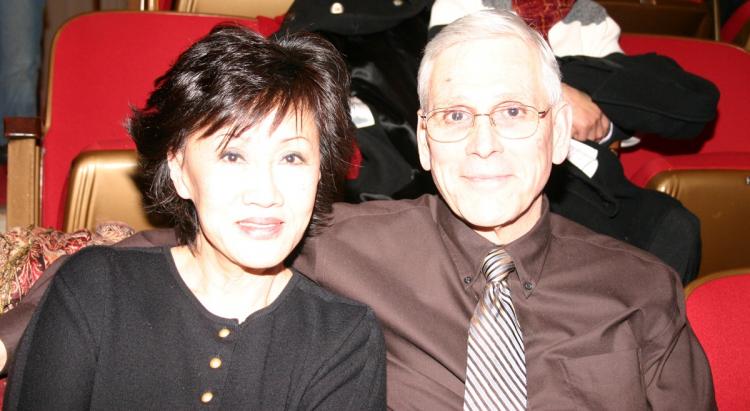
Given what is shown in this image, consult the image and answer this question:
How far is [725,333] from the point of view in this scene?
1.65 m

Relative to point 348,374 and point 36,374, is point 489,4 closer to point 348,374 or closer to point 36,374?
point 348,374

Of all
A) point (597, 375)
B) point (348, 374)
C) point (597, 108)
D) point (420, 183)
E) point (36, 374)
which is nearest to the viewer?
point (36, 374)

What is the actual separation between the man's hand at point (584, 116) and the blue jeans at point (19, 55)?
215 cm

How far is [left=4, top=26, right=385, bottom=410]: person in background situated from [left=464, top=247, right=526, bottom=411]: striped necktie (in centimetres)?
18

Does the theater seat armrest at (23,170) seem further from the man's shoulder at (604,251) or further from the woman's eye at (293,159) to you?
the man's shoulder at (604,251)

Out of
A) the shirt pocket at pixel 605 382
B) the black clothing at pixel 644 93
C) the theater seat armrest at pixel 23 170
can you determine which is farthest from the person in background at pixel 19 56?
the shirt pocket at pixel 605 382

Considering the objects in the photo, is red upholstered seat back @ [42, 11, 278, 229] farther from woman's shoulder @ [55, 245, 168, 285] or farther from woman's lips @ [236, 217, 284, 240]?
woman's lips @ [236, 217, 284, 240]

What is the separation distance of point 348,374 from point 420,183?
0.66 m

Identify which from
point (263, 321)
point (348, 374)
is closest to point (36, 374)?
point (263, 321)

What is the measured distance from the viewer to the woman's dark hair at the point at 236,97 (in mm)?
1317

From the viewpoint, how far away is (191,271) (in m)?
1.43

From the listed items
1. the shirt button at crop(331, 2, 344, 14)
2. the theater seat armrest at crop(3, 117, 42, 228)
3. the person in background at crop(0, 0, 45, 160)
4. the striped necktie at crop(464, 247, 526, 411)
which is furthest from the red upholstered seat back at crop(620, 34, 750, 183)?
the person in background at crop(0, 0, 45, 160)

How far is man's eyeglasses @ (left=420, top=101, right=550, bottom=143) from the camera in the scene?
145 centimetres

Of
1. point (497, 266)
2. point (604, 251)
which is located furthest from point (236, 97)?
point (604, 251)
